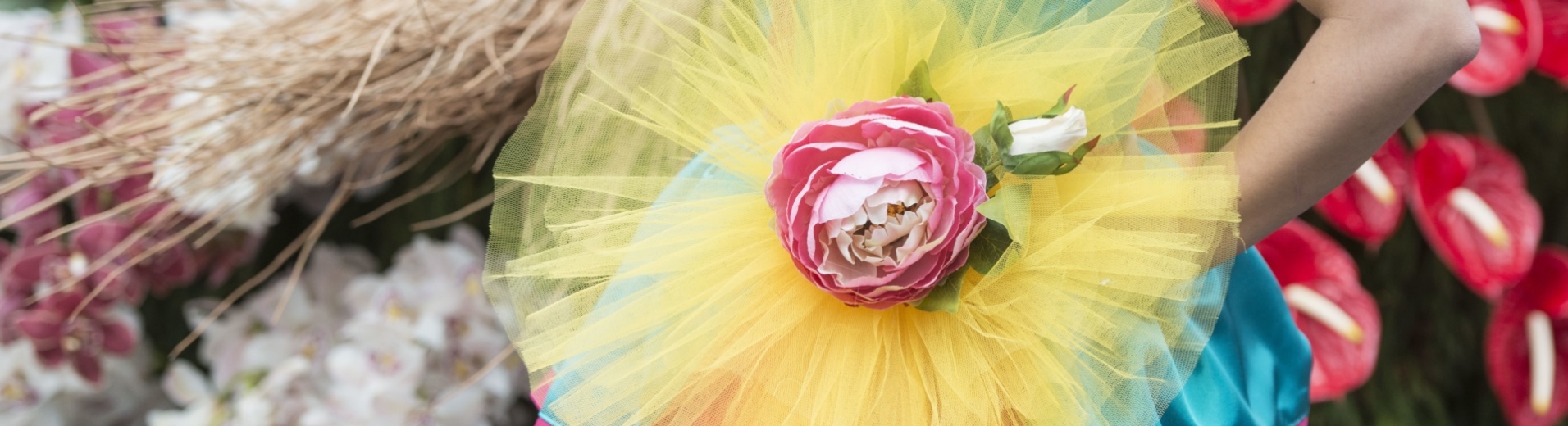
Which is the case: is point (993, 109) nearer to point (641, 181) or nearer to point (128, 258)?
point (641, 181)

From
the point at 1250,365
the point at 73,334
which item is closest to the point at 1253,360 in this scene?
the point at 1250,365

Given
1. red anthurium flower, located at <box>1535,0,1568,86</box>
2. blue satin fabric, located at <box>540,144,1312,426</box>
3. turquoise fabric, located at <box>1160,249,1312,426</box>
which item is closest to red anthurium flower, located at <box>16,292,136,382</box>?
blue satin fabric, located at <box>540,144,1312,426</box>

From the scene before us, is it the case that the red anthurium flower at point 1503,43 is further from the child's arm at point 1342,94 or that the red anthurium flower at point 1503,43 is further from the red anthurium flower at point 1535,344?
the child's arm at point 1342,94

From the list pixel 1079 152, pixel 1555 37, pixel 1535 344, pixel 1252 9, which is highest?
pixel 1079 152

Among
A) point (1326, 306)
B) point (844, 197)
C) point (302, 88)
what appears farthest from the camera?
point (1326, 306)

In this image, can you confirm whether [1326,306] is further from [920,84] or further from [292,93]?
[292,93]

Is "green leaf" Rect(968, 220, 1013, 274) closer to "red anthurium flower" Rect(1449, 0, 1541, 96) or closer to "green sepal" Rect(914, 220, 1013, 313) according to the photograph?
"green sepal" Rect(914, 220, 1013, 313)

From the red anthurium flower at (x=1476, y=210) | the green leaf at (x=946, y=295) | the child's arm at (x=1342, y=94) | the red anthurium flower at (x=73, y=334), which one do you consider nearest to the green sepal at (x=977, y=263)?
the green leaf at (x=946, y=295)
